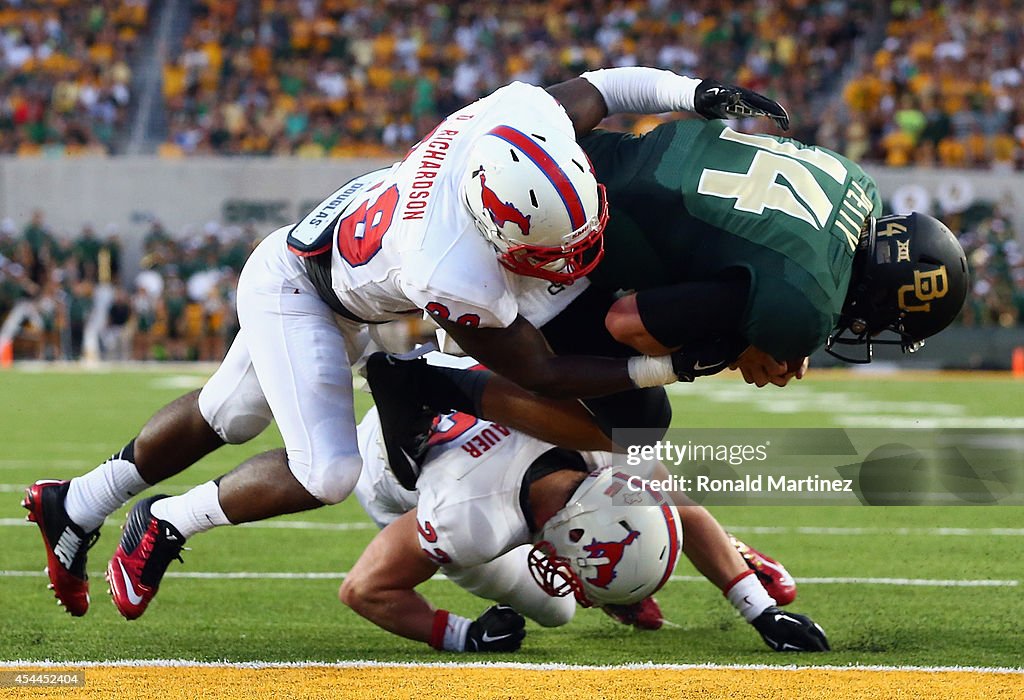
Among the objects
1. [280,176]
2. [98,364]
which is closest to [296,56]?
[280,176]

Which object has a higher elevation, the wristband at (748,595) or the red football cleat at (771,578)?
the wristband at (748,595)

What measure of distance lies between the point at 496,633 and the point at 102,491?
51.0 inches

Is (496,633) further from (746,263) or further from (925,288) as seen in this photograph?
(925,288)

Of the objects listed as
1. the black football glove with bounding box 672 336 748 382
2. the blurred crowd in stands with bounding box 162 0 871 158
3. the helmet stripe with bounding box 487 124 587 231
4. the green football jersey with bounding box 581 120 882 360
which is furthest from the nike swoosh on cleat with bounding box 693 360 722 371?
the blurred crowd in stands with bounding box 162 0 871 158

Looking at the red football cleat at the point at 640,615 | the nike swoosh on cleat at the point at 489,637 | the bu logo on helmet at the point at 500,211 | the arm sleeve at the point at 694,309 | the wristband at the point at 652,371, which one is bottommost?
the red football cleat at the point at 640,615

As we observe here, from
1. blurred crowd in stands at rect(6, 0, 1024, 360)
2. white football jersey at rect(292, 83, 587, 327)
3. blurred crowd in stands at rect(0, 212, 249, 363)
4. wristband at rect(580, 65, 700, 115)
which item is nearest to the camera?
white football jersey at rect(292, 83, 587, 327)

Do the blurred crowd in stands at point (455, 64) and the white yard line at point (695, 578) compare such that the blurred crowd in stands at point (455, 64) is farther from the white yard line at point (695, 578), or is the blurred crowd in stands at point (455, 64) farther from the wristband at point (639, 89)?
the wristband at point (639, 89)

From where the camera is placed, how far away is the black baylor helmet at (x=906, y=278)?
11.7ft

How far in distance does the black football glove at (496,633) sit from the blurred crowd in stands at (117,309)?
13.7 m

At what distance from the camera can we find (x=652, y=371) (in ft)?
11.6

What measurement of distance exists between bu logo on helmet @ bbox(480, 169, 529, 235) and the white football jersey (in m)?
0.12

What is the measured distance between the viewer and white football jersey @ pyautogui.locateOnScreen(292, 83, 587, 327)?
349 centimetres

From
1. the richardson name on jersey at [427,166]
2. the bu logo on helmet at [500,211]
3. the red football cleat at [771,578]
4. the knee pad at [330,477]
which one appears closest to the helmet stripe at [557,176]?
the bu logo on helmet at [500,211]

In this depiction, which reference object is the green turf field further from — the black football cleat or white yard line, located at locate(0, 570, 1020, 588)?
the black football cleat
